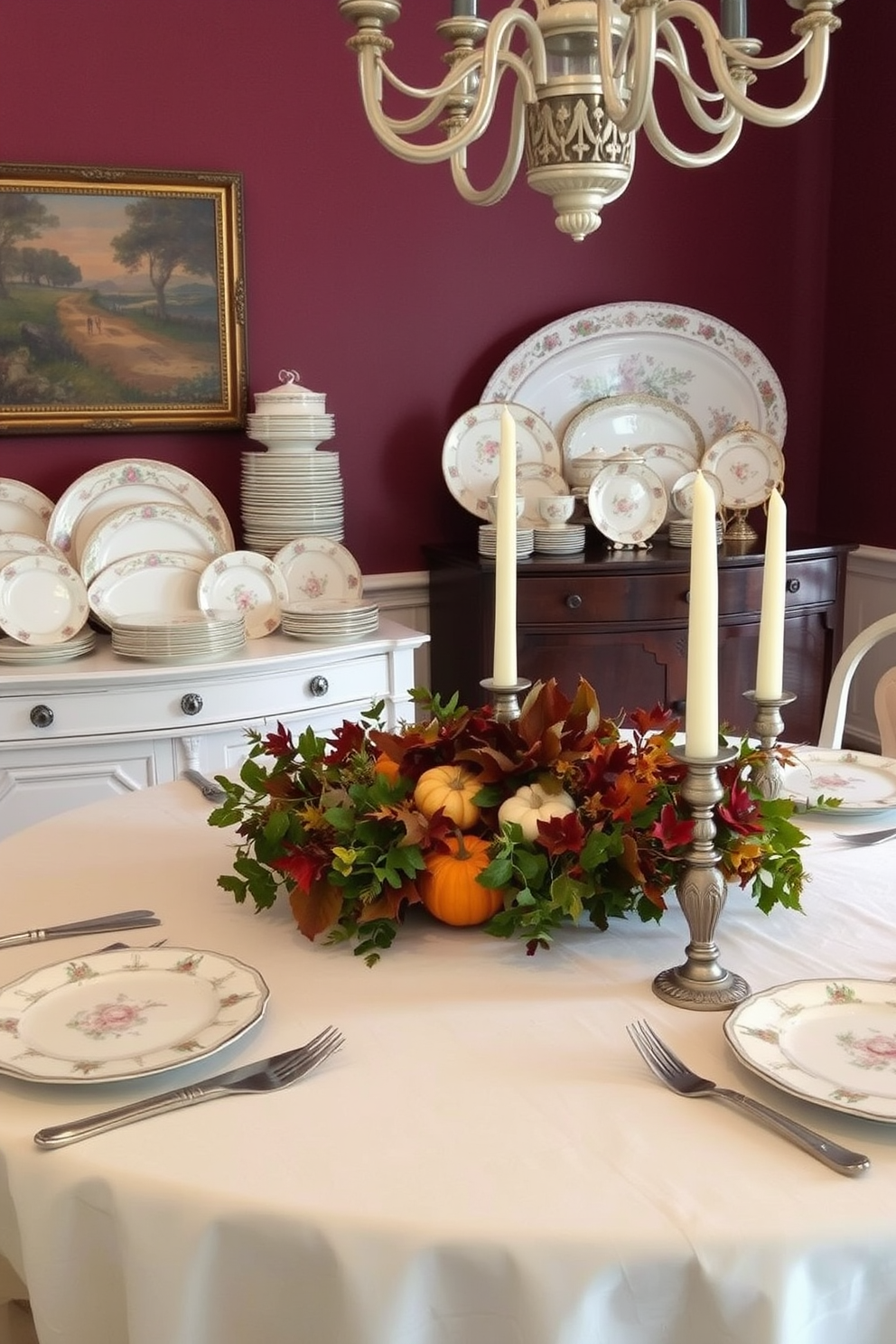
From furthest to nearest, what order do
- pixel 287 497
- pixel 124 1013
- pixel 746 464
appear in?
pixel 746 464 < pixel 287 497 < pixel 124 1013

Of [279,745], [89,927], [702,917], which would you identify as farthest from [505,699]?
[89,927]

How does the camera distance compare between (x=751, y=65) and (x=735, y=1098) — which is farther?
(x=751, y=65)

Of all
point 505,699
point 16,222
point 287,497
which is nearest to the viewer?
point 505,699

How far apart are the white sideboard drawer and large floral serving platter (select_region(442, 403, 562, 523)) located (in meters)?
0.69

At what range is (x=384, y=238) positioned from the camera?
3322mm

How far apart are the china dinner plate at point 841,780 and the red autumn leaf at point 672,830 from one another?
1.57ft

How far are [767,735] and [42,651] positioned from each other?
1.76 meters

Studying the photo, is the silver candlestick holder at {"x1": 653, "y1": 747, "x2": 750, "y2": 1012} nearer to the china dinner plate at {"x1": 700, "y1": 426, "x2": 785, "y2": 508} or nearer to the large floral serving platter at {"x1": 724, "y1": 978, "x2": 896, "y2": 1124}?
the large floral serving platter at {"x1": 724, "y1": 978, "x2": 896, "y2": 1124}

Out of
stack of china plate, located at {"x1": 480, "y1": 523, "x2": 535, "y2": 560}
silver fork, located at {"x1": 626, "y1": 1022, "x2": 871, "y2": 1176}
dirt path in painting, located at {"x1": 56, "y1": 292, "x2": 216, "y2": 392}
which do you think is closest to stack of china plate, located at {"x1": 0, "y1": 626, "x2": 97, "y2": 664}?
dirt path in painting, located at {"x1": 56, "y1": 292, "x2": 216, "y2": 392}

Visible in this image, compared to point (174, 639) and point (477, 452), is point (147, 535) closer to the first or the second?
point (174, 639)

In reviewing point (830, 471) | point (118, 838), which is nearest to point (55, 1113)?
point (118, 838)

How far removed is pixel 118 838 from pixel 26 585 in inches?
51.6

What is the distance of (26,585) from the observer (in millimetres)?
2820

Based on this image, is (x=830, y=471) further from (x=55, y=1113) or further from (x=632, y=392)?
(x=55, y=1113)
